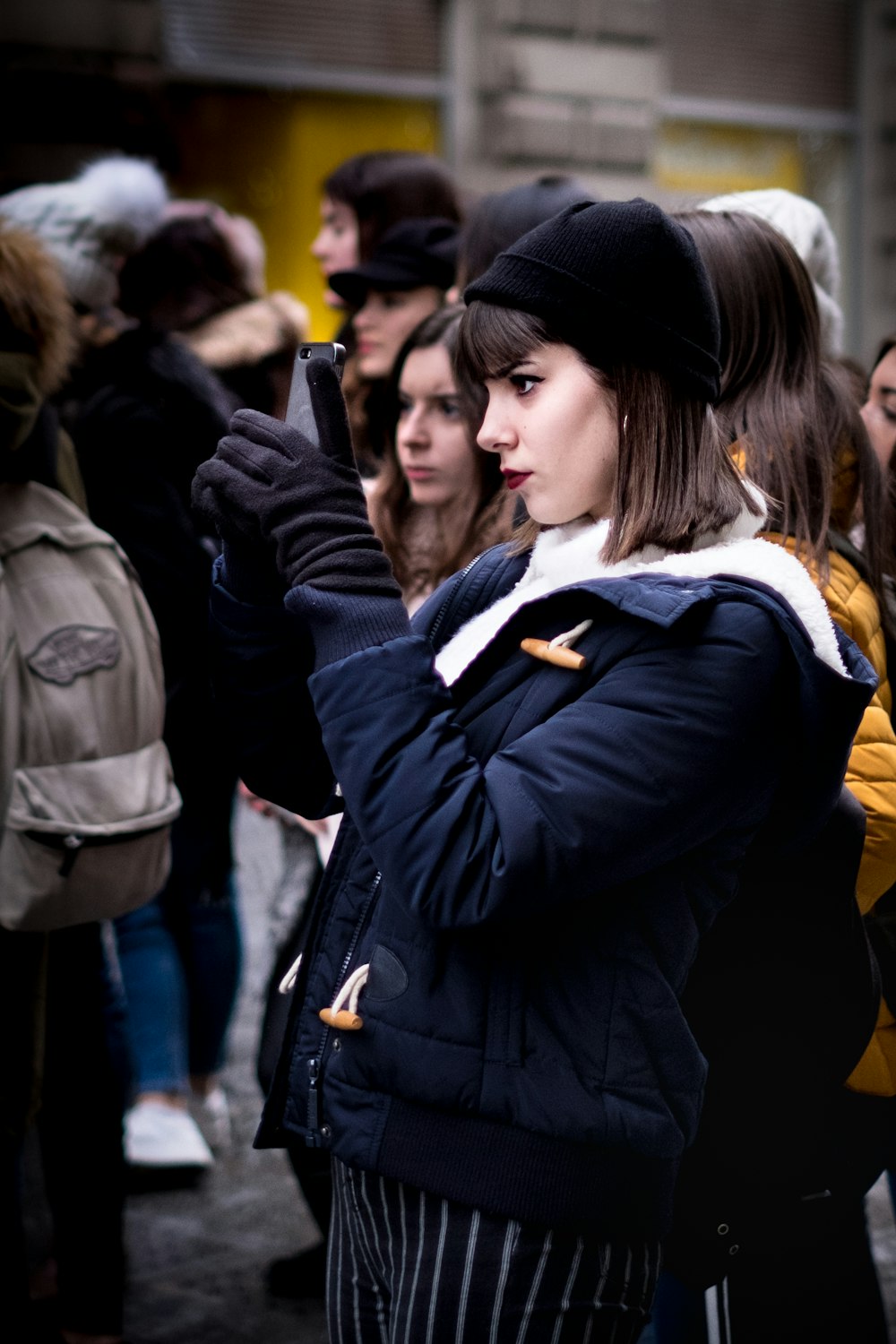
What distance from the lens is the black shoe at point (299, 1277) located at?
3428 mm

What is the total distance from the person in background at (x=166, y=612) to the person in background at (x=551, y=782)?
2.10 m

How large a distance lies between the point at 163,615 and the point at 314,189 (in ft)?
18.7

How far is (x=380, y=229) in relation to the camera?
4449 mm

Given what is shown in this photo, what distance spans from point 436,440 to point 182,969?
5.77 ft

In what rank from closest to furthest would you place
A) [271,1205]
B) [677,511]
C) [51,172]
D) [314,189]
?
[677,511], [271,1205], [51,172], [314,189]

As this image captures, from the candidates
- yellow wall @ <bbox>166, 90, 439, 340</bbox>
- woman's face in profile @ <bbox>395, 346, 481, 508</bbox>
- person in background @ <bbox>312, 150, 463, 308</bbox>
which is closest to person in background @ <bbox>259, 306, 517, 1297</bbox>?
woman's face in profile @ <bbox>395, 346, 481, 508</bbox>

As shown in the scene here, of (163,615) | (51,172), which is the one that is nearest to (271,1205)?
(163,615)

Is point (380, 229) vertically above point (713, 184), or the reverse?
point (380, 229)

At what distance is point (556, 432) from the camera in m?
1.77

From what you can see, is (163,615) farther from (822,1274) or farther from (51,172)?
(51,172)

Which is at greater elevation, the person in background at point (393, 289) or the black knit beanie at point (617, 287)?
the black knit beanie at point (617, 287)

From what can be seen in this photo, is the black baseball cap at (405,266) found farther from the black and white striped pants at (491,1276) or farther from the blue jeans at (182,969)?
the black and white striped pants at (491,1276)

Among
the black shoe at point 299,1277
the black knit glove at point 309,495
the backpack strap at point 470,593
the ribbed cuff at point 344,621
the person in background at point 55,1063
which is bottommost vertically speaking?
the black shoe at point 299,1277

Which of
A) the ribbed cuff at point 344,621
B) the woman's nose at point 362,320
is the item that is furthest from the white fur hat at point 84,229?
the ribbed cuff at point 344,621
